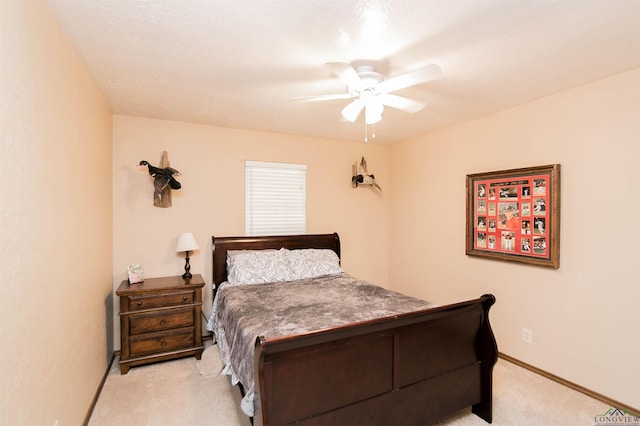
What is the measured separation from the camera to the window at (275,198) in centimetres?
396

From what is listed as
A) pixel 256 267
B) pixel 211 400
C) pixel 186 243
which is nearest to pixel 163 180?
pixel 186 243

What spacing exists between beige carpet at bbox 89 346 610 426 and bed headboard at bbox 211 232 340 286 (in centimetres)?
102

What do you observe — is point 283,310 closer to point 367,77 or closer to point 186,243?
point 186,243

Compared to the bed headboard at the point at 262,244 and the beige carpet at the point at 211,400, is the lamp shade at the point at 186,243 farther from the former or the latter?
the beige carpet at the point at 211,400

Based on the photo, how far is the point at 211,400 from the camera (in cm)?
253

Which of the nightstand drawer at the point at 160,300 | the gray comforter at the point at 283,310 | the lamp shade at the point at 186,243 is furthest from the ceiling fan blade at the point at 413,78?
the nightstand drawer at the point at 160,300

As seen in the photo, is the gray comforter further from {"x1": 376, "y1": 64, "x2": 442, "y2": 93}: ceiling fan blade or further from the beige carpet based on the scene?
{"x1": 376, "y1": 64, "x2": 442, "y2": 93}: ceiling fan blade

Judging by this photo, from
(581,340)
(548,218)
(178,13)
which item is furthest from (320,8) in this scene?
(581,340)

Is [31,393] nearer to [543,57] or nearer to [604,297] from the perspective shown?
[543,57]

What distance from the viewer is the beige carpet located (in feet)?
7.47

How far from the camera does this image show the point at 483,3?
1596 millimetres

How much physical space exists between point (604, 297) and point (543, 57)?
188cm

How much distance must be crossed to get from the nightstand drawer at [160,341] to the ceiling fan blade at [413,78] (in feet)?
9.30

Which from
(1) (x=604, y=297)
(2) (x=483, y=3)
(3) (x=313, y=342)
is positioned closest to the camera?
(2) (x=483, y=3)
